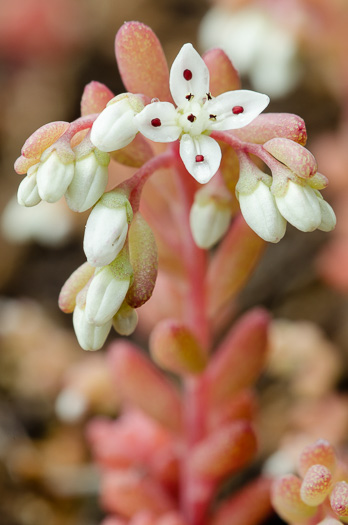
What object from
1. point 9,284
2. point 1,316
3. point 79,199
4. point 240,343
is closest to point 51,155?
point 79,199

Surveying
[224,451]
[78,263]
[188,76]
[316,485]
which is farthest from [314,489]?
[78,263]

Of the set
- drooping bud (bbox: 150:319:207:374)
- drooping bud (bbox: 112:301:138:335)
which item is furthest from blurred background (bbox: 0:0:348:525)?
drooping bud (bbox: 112:301:138:335)

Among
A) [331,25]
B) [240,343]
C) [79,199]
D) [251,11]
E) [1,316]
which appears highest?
[251,11]

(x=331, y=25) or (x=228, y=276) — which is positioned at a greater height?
(x=331, y=25)

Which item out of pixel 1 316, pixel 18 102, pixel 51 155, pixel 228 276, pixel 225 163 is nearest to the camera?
pixel 51 155

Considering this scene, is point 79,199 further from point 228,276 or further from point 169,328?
point 228,276

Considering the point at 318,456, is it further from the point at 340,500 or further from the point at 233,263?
the point at 233,263

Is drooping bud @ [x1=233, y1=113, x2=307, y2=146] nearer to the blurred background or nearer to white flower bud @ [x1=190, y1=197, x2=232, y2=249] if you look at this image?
white flower bud @ [x1=190, y1=197, x2=232, y2=249]
